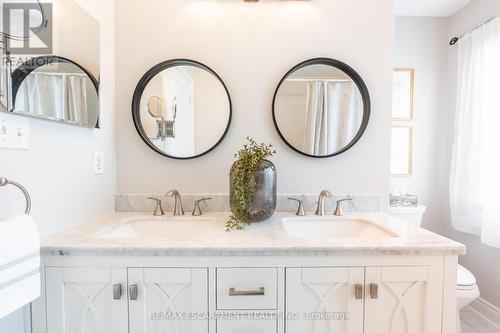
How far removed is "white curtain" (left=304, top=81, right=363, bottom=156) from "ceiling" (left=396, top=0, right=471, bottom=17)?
1199mm

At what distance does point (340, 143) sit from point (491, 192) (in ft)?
3.93

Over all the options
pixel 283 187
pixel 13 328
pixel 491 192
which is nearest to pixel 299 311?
pixel 283 187

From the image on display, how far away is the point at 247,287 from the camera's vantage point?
92 cm

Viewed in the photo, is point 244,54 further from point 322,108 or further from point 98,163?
point 98,163

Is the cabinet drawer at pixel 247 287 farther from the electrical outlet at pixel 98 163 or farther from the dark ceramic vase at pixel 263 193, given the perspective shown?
the electrical outlet at pixel 98 163

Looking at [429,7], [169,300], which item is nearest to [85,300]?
[169,300]

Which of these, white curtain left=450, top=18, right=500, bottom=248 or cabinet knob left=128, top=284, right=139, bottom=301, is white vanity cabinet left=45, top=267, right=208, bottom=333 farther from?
white curtain left=450, top=18, right=500, bottom=248

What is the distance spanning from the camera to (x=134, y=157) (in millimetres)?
1487

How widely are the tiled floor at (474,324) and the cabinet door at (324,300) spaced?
1487 mm

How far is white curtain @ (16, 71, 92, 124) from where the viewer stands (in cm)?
86

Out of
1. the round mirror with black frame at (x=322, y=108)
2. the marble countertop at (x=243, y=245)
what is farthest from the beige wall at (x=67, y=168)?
the round mirror with black frame at (x=322, y=108)

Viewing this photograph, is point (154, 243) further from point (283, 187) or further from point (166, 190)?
point (283, 187)

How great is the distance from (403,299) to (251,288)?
23.0 inches

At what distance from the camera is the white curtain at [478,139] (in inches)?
66.1
